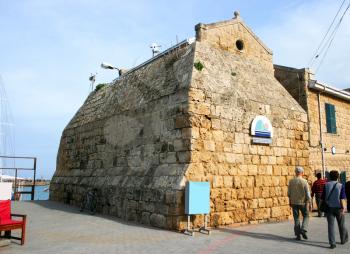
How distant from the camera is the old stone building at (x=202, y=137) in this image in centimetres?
890

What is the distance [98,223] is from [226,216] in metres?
3.50

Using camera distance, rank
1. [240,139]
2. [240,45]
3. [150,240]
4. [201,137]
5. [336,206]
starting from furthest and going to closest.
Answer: [240,45], [240,139], [201,137], [150,240], [336,206]

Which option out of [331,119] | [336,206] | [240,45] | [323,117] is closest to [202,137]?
[336,206]

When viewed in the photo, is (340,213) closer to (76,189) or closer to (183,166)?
(183,166)

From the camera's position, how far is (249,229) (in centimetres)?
876

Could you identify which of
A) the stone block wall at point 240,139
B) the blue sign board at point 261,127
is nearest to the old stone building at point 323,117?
the stone block wall at point 240,139

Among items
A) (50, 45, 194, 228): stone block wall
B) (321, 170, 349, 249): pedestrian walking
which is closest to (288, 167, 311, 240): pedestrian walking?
(321, 170, 349, 249): pedestrian walking

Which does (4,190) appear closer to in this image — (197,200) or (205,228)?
(197,200)

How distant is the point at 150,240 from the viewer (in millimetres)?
7031

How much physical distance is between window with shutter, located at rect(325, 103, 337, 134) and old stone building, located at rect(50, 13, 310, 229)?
4698 millimetres

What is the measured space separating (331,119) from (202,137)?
32.5 ft

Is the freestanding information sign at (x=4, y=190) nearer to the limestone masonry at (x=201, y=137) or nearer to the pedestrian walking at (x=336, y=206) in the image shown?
the limestone masonry at (x=201, y=137)

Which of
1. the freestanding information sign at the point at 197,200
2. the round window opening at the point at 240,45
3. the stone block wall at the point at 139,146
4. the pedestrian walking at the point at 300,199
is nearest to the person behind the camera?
the pedestrian walking at the point at 300,199

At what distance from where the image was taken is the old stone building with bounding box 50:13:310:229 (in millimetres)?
8898
